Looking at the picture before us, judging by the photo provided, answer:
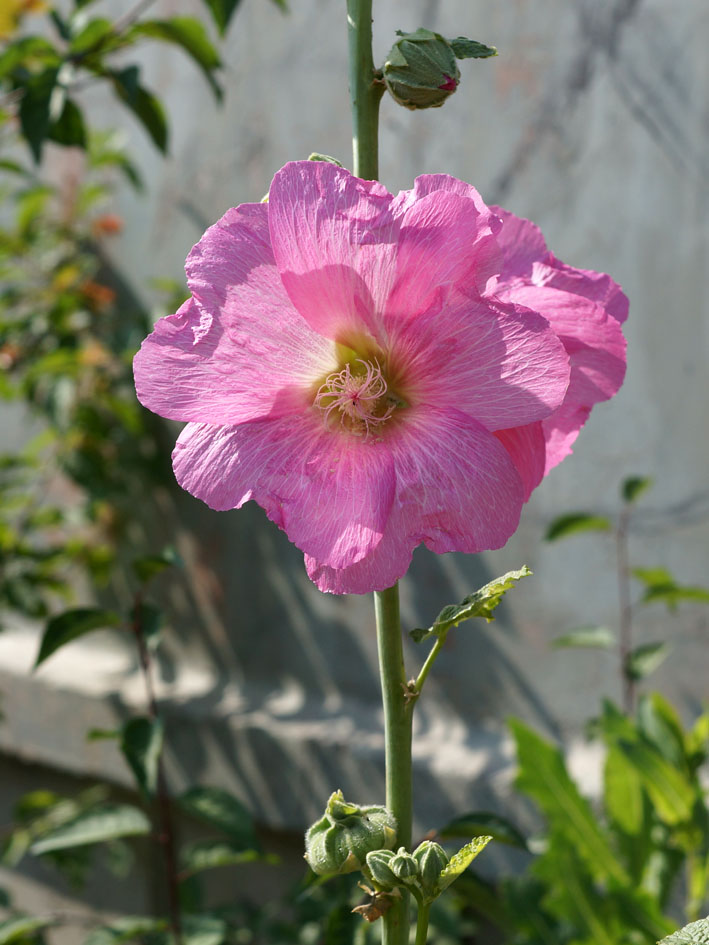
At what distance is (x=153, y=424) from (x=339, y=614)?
2.02ft

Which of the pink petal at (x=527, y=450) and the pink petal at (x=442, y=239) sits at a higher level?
the pink petal at (x=442, y=239)

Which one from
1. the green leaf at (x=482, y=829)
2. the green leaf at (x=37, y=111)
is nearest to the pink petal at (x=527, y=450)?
the green leaf at (x=482, y=829)

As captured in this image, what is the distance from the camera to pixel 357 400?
1.45 ft

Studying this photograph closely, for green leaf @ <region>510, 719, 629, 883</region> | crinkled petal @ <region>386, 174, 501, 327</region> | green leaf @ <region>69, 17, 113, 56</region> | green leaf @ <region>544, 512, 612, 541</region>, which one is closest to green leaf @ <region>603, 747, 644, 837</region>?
green leaf @ <region>510, 719, 629, 883</region>

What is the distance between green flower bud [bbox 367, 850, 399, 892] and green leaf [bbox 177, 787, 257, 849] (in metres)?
0.51

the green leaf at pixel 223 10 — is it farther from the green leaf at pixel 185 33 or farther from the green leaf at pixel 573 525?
the green leaf at pixel 573 525

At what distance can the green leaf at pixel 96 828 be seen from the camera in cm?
90

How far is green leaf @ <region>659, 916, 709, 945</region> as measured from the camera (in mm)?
378

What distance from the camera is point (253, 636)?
1.91 meters

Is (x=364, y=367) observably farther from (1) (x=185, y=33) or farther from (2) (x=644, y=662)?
(2) (x=644, y=662)

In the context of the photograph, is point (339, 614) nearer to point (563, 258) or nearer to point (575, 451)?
point (575, 451)

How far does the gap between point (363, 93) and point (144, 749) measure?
63 cm

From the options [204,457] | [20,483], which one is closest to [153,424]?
[20,483]

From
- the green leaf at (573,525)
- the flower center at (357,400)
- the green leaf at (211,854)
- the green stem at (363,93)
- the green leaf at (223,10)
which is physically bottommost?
the green leaf at (211,854)
